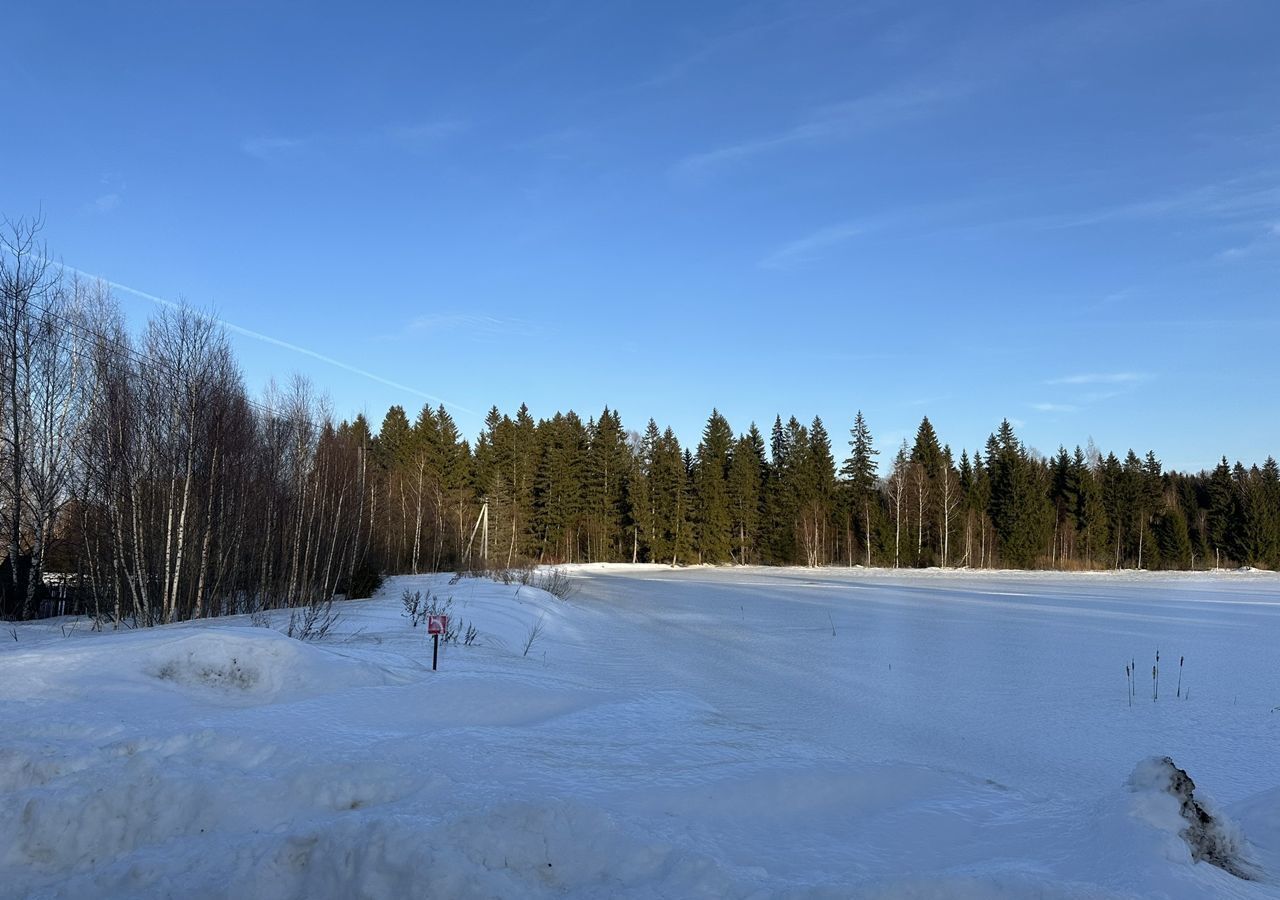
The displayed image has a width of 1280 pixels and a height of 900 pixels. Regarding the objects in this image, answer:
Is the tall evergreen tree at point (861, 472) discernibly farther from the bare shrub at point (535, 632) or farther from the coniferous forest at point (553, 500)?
the bare shrub at point (535, 632)

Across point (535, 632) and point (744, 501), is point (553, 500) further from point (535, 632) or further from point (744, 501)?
point (535, 632)

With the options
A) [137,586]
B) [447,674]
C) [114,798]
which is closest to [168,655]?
[447,674]

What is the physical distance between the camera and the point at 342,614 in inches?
567

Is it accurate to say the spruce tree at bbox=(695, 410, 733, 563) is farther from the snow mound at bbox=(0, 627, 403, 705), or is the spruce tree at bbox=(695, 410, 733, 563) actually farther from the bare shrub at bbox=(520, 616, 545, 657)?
the snow mound at bbox=(0, 627, 403, 705)

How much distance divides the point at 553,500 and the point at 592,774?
5504 cm

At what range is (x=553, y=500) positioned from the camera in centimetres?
5959

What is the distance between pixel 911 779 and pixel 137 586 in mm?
13677

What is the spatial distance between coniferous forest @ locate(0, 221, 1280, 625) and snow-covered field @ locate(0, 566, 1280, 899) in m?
5.78

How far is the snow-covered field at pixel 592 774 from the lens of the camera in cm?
343

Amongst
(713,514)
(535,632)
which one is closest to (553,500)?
(713,514)

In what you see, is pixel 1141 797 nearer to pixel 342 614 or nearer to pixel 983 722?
pixel 983 722

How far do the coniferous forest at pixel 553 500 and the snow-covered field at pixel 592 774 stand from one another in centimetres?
578

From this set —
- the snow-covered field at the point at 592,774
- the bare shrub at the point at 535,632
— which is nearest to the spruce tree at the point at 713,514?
the bare shrub at the point at 535,632

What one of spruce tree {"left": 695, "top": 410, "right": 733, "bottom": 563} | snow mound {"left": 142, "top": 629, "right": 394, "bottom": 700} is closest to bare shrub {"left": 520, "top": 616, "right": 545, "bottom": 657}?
snow mound {"left": 142, "top": 629, "right": 394, "bottom": 700}
